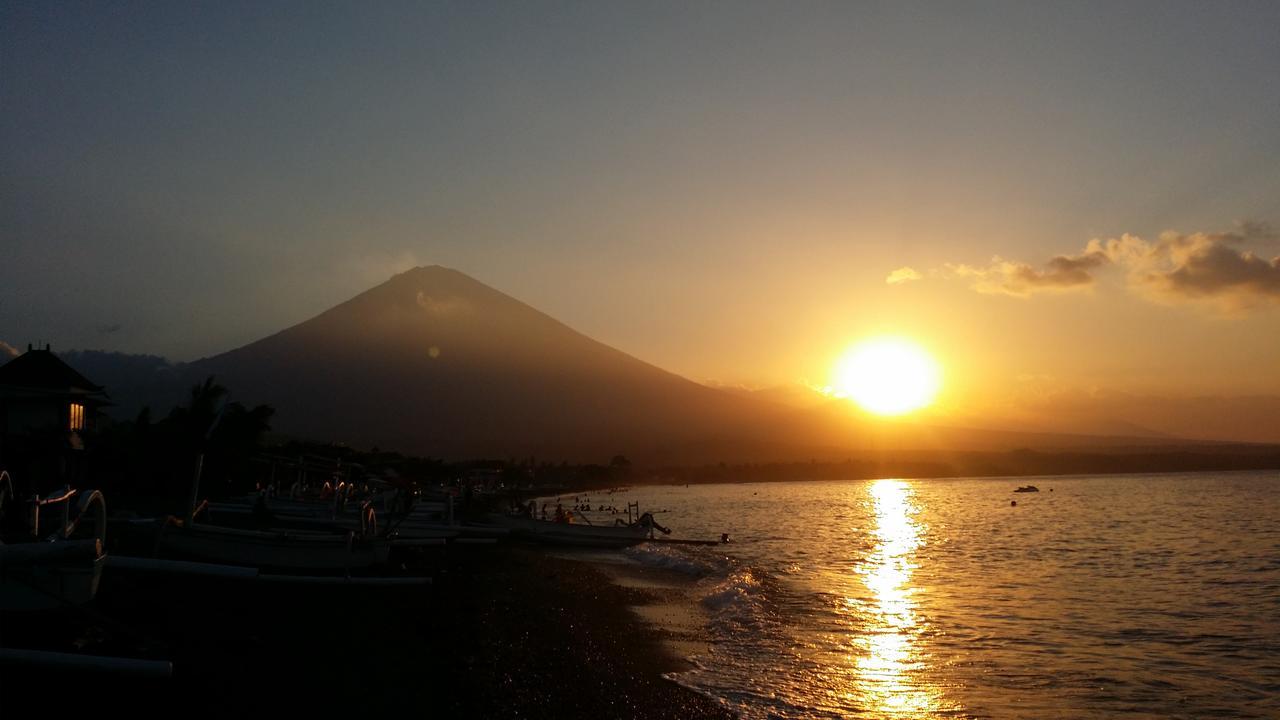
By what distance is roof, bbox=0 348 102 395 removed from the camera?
114 feet

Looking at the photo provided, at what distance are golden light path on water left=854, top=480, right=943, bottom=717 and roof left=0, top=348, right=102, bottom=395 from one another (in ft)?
107

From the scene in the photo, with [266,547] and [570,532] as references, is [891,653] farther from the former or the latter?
[570,532]

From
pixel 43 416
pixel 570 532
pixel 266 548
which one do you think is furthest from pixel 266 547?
pixel 43 416

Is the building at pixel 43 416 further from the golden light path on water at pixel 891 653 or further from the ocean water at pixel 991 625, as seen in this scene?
the golden light path on water at pixel 891 653

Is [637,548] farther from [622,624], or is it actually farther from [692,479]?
[692,479]

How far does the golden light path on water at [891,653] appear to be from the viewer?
1203 centimetres

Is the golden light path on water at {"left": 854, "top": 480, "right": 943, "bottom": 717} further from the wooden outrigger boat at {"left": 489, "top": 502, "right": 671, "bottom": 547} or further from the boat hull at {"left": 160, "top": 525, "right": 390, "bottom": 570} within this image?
the boat hull at {"left": 160, "top": 525, "right": 390, "bottom": 570}

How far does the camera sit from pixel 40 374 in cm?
→ 3534

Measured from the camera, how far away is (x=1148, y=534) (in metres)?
43.5

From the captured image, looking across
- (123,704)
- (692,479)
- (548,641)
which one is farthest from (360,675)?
(692,479)

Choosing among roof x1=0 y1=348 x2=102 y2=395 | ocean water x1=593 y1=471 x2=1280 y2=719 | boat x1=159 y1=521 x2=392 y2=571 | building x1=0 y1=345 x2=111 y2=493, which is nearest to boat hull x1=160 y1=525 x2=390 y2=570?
boat x1=159 y1=521 x2=392 y2=571

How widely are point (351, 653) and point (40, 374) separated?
103ft

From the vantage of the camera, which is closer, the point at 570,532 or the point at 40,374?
the point at 40,374

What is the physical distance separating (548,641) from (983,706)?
6.73 m
